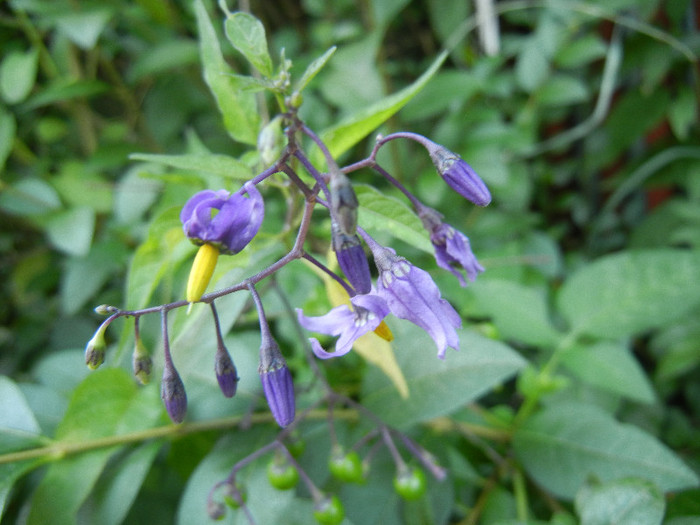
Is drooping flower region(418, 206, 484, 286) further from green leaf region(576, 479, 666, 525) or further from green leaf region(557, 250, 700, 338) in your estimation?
green leaf region(557, 250, 700, 338)

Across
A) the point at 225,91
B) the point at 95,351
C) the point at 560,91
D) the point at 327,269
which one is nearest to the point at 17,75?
the point at 225,91

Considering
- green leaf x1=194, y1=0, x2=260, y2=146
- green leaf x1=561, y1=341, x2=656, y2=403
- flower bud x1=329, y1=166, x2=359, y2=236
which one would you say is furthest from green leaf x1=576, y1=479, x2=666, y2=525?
green leaf x1=194, y1=0, x2=260, y2=146

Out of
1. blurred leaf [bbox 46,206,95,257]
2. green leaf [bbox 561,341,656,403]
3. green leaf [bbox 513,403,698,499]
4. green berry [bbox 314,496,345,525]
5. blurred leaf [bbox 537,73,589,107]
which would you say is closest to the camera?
green berry [bbox 314,496,345,525]

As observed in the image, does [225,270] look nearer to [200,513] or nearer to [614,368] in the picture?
[200,513]

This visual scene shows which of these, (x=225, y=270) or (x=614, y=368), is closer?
(x=225, y=270)

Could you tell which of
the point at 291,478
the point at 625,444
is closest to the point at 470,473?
the point at 625,444
